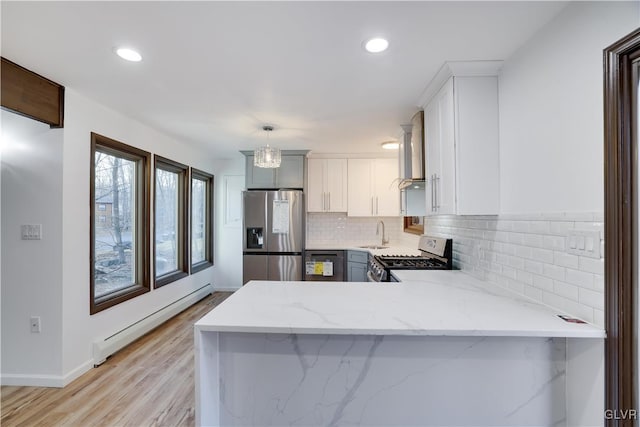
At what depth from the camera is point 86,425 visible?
1880mm

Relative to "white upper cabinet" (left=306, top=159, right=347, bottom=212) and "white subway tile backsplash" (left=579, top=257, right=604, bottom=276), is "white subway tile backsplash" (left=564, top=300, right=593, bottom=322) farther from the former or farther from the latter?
"white upper cabinet" (left=306, top=159, right=347, bottom=212)

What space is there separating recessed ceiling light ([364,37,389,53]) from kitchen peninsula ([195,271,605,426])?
4.68 ft

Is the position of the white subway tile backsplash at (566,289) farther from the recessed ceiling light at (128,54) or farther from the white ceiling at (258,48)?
the recessed ceiling light at (128,54)

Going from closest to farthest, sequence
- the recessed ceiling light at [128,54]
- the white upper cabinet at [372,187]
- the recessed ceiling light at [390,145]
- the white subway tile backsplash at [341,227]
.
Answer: the recessed ceiling light at [128,54], the recessed ceiling light at [390,145], the white upper cabinet at [372,187], the white subway tile backsplash at [341,227]

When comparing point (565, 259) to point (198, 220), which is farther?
point (198, 220)

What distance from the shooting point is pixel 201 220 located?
4.91 meters

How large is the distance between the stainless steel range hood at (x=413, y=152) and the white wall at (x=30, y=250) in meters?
2.86

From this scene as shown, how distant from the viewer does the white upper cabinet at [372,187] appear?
15.0 ft

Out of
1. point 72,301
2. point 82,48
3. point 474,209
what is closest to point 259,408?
point 474,209

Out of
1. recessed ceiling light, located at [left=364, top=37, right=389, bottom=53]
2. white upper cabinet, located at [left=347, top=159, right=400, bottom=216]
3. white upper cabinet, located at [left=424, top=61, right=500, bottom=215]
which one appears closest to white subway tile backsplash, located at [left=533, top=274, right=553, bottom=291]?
white upper cabinet, located at [left=424, top=61, right=500, bottom=215]

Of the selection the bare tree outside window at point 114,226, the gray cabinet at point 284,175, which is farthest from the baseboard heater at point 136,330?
the gray cabinet at point 284,175

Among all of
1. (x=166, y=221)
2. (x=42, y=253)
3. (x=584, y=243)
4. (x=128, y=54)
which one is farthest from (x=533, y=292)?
(x=166, y=221)

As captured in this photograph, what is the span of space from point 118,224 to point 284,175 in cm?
213

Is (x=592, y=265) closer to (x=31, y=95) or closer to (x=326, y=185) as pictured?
(x=31, y=95)
